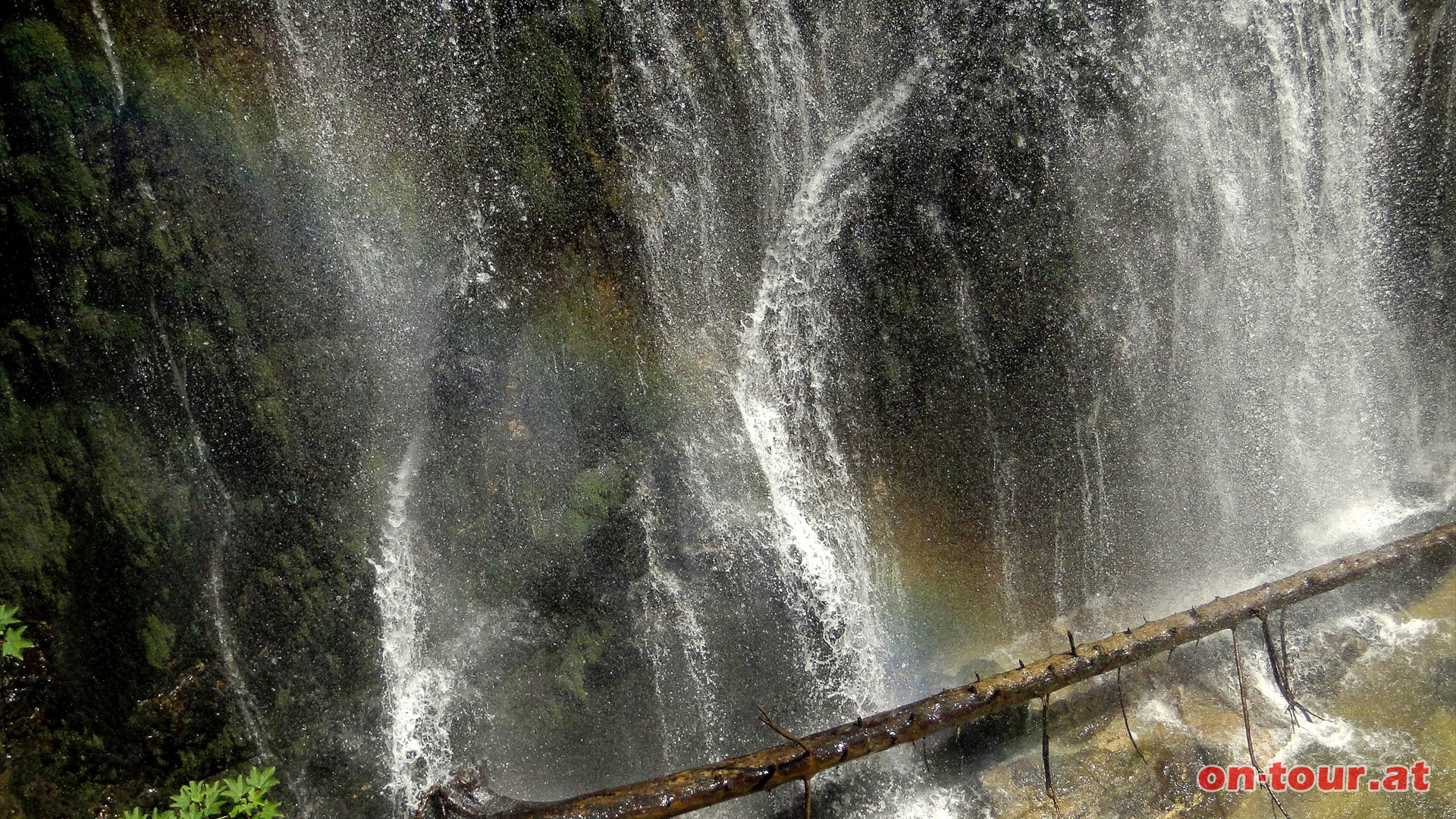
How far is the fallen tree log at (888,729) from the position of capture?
165 inches

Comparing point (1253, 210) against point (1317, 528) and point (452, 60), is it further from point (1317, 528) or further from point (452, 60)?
point (452, 60)

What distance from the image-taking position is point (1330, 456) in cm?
701

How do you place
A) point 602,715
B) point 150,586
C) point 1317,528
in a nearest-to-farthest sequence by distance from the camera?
1. point 150,586
2. point 602,715
3. point 1317,528

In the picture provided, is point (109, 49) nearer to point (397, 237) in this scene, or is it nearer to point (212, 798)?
point (397, 237)

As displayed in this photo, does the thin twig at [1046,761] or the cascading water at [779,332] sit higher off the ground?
the cascading water at [779,332]

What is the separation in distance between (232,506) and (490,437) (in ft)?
4.59

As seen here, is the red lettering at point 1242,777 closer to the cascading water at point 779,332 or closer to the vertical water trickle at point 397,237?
the cascading water at point 779,332

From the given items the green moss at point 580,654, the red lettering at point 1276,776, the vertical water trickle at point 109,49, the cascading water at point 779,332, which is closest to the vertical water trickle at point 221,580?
the cascading water at point 779,332

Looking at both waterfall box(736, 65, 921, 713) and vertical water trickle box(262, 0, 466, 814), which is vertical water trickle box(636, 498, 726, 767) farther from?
vertical water trickle box(262, 0, 466, 814)

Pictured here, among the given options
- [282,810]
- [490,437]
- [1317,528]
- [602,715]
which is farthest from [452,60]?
[1317,528]

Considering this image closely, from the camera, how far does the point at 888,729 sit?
15.4 feet

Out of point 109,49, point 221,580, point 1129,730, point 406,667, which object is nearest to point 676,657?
point 406,667

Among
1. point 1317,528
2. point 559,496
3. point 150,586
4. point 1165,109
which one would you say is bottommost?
point 1317,528

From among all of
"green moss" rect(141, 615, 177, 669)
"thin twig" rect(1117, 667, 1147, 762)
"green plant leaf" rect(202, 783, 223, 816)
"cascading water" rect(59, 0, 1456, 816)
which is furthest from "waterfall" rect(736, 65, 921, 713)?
"green moss" rect(141, 615, 177, 669)
